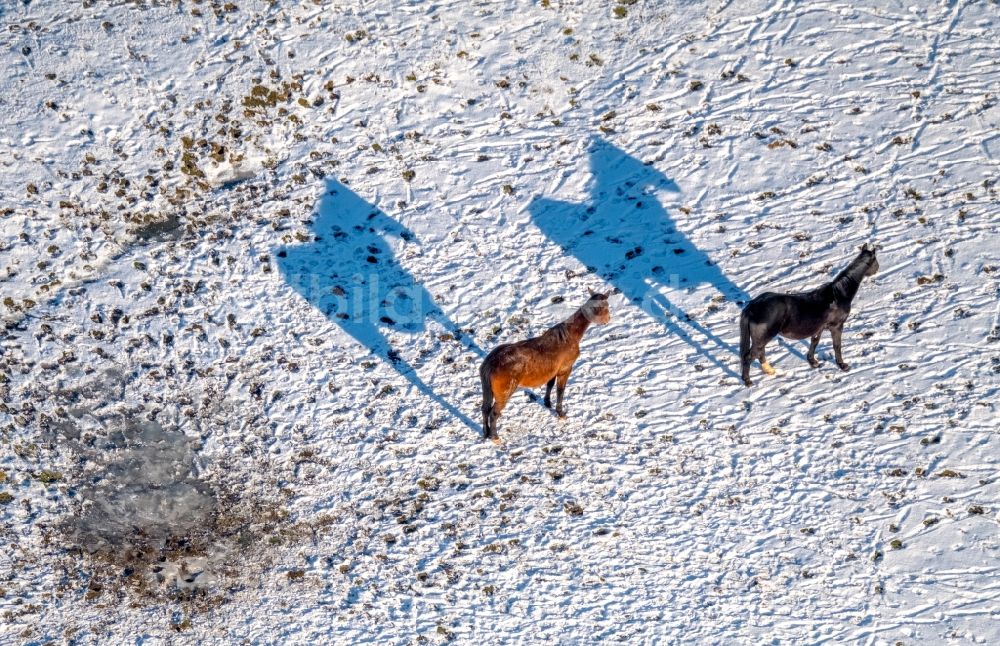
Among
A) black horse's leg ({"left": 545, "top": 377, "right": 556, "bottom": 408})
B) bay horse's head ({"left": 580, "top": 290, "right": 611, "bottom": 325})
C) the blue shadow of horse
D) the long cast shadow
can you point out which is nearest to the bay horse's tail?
black horse's leg ({"left": 545, "top": 377, "right": 556, "bottom": 408})

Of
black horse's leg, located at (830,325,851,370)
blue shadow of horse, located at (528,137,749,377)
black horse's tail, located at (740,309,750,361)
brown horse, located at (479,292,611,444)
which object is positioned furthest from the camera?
blue shadow of horse, located at (528,137,749,377)

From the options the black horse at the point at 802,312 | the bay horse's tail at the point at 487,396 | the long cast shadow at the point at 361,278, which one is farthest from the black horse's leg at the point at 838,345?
the long cast shadow at the point at 361,278

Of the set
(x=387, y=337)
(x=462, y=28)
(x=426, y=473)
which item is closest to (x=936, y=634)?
(x=426, y=473)

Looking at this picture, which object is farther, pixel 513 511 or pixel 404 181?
pixel 404 181

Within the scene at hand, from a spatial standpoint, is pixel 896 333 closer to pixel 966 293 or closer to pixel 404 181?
pixel 966 293

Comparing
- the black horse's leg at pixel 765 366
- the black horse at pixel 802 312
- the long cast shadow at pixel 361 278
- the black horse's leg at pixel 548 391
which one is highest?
the long cast shadow at pixel 361 278

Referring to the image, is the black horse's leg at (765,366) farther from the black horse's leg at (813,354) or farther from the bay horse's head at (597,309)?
the bay horse's head at (597,309)

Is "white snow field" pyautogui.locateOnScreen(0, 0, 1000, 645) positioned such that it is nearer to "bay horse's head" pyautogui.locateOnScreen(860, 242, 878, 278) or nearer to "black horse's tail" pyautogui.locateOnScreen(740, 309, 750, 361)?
"black horse's tail" pyautogui.locateOnScreen(740, 309, 750, 361)
